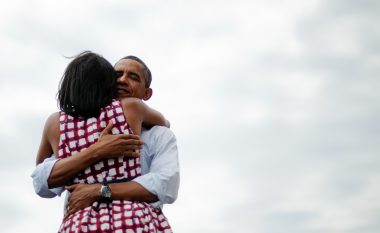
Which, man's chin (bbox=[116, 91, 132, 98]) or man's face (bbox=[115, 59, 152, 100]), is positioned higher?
man's face (bbox=[115, 59, 152, 100])

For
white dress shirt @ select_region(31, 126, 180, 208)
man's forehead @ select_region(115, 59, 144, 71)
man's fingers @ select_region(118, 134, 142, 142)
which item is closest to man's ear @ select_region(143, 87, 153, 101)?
man's forehead @ select_region(115, 59, 144, 71)

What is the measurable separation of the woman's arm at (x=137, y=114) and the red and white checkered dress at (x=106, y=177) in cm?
6

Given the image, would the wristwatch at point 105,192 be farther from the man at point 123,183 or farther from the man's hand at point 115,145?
the man's hand at point 115,145

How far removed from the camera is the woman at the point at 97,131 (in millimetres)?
3492

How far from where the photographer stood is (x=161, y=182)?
367 centimetres

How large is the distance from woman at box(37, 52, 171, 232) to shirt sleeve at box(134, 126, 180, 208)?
10 centimetres

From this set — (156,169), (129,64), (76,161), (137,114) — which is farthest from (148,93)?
(76,161)

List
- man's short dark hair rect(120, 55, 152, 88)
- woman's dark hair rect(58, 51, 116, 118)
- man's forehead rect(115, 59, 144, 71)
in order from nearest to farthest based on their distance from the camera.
→ woman's dark hair rect(58, 51, 116, 118) → man's forehead rect(115, 59, 144, 71) → man's short dark hair rect(120, 55, 152, 88)

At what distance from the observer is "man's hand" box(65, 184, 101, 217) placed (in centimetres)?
353

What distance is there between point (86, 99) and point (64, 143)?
33 centimetres

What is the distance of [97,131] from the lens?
371 cm

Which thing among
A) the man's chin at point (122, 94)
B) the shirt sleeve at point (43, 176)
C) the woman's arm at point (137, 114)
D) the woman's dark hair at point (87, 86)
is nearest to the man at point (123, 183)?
the shirt sleeve at point (43, 176)

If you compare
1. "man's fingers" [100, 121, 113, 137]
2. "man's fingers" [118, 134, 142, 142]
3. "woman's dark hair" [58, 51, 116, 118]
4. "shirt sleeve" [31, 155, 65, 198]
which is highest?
"woman's dark hair" [58, 51, 116, 118]

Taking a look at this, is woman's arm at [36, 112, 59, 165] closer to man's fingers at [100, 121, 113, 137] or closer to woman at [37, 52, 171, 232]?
woman at [37, 52, 171, 232]
